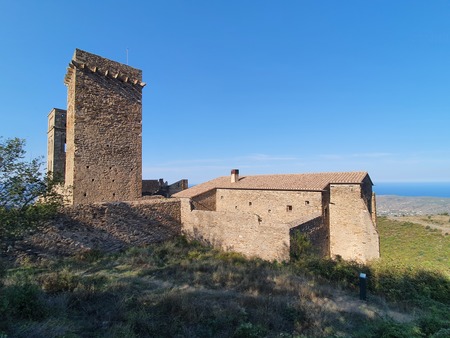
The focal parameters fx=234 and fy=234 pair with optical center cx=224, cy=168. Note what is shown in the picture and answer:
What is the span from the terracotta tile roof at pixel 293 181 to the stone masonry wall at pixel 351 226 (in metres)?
0.81

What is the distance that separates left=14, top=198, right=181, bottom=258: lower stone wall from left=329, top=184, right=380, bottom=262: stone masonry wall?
34.6ft

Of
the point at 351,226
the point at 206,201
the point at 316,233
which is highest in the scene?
the point at 206,201

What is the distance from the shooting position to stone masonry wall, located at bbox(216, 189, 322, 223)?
1550 centimetres

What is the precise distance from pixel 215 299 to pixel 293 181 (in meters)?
12.8

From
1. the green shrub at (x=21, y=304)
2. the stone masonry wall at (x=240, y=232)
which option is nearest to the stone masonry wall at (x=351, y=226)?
the stone masonry wall at (x=240, y=232)

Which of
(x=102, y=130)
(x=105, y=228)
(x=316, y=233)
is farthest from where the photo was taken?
(x=316, y=233)

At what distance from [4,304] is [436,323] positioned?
28.1 ft

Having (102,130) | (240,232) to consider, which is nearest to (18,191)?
(102,130)

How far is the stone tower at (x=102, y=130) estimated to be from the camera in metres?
12.9

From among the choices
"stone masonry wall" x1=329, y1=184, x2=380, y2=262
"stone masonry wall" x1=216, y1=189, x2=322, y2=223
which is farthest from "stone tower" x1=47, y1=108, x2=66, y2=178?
"stone masonry wall" x1=329, y1=184, x2=380, y2=262

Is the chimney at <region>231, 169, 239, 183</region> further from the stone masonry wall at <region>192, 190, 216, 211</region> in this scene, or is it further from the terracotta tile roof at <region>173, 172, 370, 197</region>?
the stone masonry wall at <region>192, 190, 216, 211</region>

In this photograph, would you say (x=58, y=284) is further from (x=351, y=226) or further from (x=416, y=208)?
(x=416, y=208)

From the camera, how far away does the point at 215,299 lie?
6.52 metres

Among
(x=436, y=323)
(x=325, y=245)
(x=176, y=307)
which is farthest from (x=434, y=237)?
(x=176, y=307)
